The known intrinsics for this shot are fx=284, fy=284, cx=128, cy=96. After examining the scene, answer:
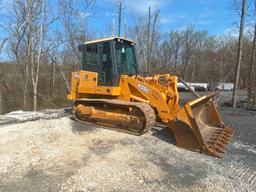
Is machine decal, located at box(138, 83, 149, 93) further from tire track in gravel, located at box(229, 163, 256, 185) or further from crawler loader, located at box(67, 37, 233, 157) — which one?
tire track in gravel, located at box(229, 163, 256, 185)

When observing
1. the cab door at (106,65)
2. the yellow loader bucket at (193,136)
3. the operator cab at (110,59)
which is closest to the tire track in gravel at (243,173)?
the yellow loader bucket at (193,136)

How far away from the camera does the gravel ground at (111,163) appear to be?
4.69 meters

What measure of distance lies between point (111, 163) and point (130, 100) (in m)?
2.67

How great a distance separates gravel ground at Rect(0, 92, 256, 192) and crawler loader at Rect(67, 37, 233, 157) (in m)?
0.36

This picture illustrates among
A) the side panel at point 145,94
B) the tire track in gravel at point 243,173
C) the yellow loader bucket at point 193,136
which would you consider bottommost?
the tire track in gravel at point 243,173

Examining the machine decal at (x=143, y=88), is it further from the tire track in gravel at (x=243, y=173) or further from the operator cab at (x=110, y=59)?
the tire track in gravel at (x=243, y=173)

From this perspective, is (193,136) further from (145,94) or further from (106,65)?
(106,65)

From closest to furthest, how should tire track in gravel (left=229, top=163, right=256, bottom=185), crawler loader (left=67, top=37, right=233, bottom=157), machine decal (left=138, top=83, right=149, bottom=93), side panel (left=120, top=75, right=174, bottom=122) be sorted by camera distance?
tire track in gravel (left=229, top=163, right=256, bottom=185), crawler loader (left=67, top=37, right=233, bottom=157), side panel (left=120, top=75, right=174, bottom=122), machine decal (left=138, top=83, right=149, bottom=93)

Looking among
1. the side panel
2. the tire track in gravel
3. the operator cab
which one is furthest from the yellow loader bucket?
the operator cab

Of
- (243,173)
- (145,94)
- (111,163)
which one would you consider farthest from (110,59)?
(243,173)

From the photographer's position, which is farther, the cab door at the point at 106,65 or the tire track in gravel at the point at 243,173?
the cab door at the point at 106,65

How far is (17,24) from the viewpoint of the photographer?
1805cm

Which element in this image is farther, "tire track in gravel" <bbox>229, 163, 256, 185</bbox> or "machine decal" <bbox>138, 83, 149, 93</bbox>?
"machine decal" <bbox>138, 83, 149, 93</bbox>

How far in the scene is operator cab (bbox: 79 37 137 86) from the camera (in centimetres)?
794
